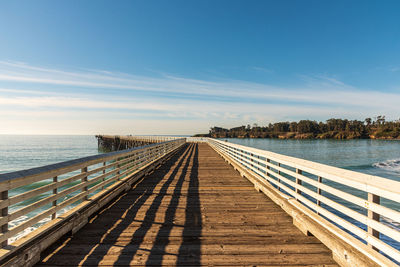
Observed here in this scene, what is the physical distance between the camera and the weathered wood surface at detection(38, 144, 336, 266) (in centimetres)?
298

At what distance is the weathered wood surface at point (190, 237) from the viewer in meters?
2.98

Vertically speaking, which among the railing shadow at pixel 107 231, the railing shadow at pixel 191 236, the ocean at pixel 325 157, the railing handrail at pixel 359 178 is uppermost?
the railing handrail at pixel 359 178

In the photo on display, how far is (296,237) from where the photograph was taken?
357cm

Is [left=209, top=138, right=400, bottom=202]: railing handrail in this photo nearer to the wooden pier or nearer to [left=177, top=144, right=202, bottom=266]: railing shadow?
the wooden pier

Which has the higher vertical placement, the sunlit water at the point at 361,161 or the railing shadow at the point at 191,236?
the railing shadow at the point at 191,236

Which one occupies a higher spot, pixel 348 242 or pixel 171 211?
pixel 348 242

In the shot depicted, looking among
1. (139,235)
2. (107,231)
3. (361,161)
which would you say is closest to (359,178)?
(139,235)

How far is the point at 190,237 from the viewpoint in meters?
3.59

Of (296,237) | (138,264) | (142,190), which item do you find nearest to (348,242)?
(296,237)

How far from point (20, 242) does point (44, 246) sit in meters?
0.38

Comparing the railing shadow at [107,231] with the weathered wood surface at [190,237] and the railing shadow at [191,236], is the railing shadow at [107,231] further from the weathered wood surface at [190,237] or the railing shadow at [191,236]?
the railing shadow at [191,236]

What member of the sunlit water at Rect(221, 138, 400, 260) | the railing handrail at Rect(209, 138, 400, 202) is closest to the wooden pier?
the railing handrail at Rect(209, 138, 400, 202)

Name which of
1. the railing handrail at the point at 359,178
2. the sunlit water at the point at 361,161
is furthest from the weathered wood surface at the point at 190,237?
the sunlit water at the point at 361,161

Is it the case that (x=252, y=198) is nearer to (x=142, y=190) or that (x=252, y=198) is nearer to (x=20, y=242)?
(x=142, y=190)
